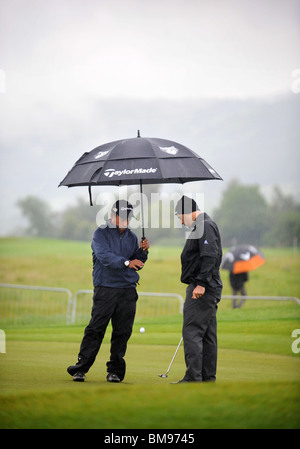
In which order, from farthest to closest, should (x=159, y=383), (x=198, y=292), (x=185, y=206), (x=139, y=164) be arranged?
(x=139, y=164) < (x=159, y=383) < (x=185, y=206) < (x=198, y=292)

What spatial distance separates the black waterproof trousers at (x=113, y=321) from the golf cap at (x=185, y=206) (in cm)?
110

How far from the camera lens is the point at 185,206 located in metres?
6.65

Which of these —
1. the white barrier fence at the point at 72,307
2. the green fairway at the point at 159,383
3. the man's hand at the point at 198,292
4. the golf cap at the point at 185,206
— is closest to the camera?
the green fairway at the point at 159,383

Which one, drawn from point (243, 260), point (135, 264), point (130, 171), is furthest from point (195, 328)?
point (243, 260)

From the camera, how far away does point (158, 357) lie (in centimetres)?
895

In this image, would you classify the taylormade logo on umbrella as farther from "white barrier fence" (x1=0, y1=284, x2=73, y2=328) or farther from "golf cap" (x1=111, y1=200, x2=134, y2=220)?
"white barrier fence" (x1=0, y1=284, x2=73, y2=328)

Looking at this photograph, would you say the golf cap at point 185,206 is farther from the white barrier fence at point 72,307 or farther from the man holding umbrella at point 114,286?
the white barrier fence at point 72,307

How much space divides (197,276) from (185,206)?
70 cm

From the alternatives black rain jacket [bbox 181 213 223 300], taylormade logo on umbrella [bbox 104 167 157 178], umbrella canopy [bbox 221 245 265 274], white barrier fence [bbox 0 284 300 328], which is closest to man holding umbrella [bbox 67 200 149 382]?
taylormade logo on umbrella [bbox 104 167 157 178]

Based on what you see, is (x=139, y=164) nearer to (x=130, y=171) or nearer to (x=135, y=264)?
(x=130, y=171)

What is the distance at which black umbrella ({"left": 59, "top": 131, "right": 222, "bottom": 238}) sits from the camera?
679 cm

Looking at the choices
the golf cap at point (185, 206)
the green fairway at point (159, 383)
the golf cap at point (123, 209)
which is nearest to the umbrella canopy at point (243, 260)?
the green fairway at point (159, 383)

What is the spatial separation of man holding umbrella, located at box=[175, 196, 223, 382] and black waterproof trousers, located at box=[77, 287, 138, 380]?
74 cm

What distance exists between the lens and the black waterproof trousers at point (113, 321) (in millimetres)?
7090
